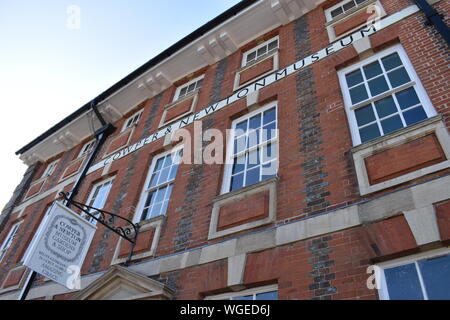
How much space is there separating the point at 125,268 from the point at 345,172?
13.8 feet

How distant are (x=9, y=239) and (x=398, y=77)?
1352 cm

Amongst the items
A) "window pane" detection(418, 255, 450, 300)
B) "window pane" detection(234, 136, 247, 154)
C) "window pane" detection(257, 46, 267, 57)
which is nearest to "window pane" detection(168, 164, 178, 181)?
"window pane" detection(234, 136, 247, 154)

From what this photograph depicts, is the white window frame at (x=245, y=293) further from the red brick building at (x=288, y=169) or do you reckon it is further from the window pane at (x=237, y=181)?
the window pane at (x=237, y=181)

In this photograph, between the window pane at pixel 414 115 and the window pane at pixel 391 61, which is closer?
the window pane at pixel 414 115

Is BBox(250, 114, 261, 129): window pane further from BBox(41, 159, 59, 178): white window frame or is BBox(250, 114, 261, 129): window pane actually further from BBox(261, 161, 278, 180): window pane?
BBox(41, 159, 59, 178): white window frame

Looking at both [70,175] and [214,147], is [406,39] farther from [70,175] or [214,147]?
[70,175]

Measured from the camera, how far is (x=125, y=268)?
616 cm

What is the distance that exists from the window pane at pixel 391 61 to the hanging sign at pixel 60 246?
6.44 meters

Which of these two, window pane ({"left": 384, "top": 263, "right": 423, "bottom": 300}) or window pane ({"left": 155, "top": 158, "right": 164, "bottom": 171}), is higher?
window pane ({"left": 155, "top": 158, "right": 164, "bottom": 171})

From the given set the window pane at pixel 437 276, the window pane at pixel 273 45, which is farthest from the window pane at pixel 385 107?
the window pane at pixel 273 45

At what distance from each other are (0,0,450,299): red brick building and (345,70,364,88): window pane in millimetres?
31

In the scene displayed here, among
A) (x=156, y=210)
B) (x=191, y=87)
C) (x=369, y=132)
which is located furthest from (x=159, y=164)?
(x=369, y=132)

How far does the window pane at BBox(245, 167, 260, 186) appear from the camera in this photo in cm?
607

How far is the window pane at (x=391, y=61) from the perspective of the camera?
5.88 meters
